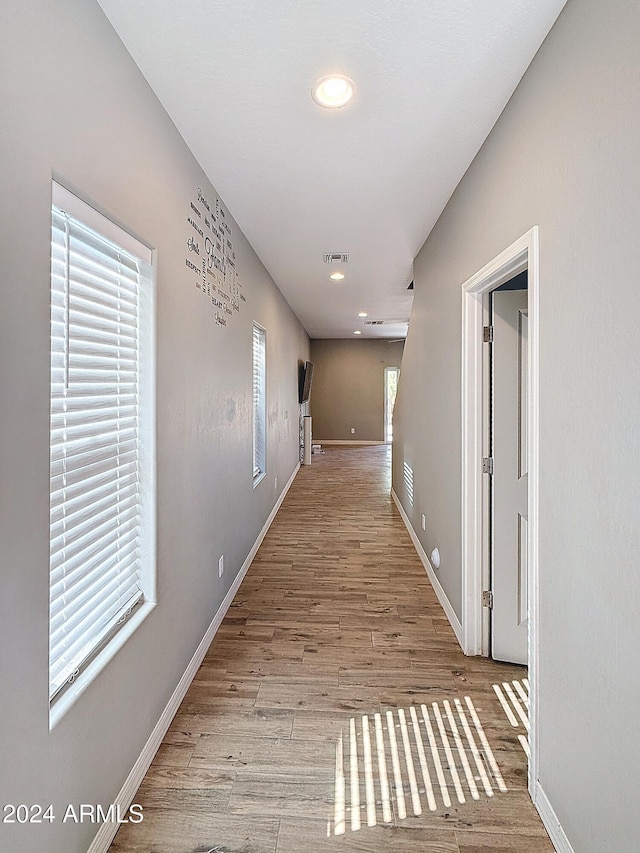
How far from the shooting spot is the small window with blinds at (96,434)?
50.3 inches

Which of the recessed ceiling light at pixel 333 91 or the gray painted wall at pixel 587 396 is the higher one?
the recessed ceiling light at pixel 333 91

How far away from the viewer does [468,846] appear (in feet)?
4.65

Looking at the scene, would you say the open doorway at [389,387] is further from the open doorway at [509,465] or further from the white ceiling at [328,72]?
the open doorway at [509,465]

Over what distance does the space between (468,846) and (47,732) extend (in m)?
1.31

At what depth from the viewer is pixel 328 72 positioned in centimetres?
166

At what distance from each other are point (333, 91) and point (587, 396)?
1.49 m

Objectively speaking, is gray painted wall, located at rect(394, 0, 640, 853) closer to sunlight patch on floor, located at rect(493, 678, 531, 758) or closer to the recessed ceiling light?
sunlight patch on floor, located at rect(493, 678, 531, 758)

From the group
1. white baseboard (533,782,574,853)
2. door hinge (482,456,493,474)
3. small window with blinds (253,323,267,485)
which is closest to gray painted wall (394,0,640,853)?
white baseboard (533,782,574,853)

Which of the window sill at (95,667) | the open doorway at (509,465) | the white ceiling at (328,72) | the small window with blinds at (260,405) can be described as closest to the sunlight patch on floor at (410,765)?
the open doorway at (509,465)

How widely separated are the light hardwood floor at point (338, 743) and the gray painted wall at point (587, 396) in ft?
1.07

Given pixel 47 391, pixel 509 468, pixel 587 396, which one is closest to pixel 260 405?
pixel 509 468

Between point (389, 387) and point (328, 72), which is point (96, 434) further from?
point (389, 387)

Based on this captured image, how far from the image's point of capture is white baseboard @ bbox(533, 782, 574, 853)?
1.36 m

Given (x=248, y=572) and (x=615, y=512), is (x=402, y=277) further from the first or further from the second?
(x=615, y=512)
